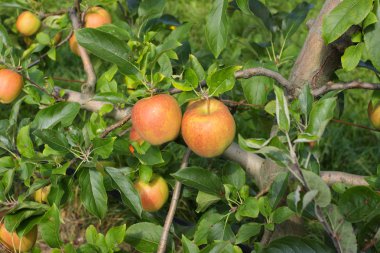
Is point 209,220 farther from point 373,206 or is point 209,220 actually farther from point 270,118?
point 270,118

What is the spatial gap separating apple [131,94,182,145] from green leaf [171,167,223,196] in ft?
0.30

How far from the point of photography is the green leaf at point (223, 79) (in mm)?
1084

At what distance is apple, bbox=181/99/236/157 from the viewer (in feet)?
3.58

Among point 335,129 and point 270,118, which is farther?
point 335,129

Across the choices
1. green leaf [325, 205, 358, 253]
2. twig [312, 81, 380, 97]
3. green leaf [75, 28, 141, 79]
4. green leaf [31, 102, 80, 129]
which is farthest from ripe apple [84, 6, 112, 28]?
green leaf [325, 205, 358, 253]

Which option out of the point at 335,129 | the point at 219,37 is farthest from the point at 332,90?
the point at 335,129

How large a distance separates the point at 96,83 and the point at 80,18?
0.73 ft

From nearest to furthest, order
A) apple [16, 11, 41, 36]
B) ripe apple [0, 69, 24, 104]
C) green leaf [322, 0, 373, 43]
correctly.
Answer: green leaf [322, 0, 373, 43] < ripe apple [0, 69, 24, 104] < apple [16, 11, 41, 36]

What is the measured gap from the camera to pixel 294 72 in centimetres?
133

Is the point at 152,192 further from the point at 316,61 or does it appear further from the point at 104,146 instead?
the point at 316,61

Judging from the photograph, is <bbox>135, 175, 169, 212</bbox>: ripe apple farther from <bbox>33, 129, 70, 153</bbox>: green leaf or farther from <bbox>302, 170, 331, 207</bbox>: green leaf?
<bbox>302, 170, 331, 207</bbox>: green leaf

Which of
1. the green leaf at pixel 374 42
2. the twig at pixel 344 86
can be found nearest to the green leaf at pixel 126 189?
the twig at pixel 344 86

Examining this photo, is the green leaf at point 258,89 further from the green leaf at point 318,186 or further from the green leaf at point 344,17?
the green leaf at point 318,186

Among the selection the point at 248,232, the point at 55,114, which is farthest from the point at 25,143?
the point at 248,232
